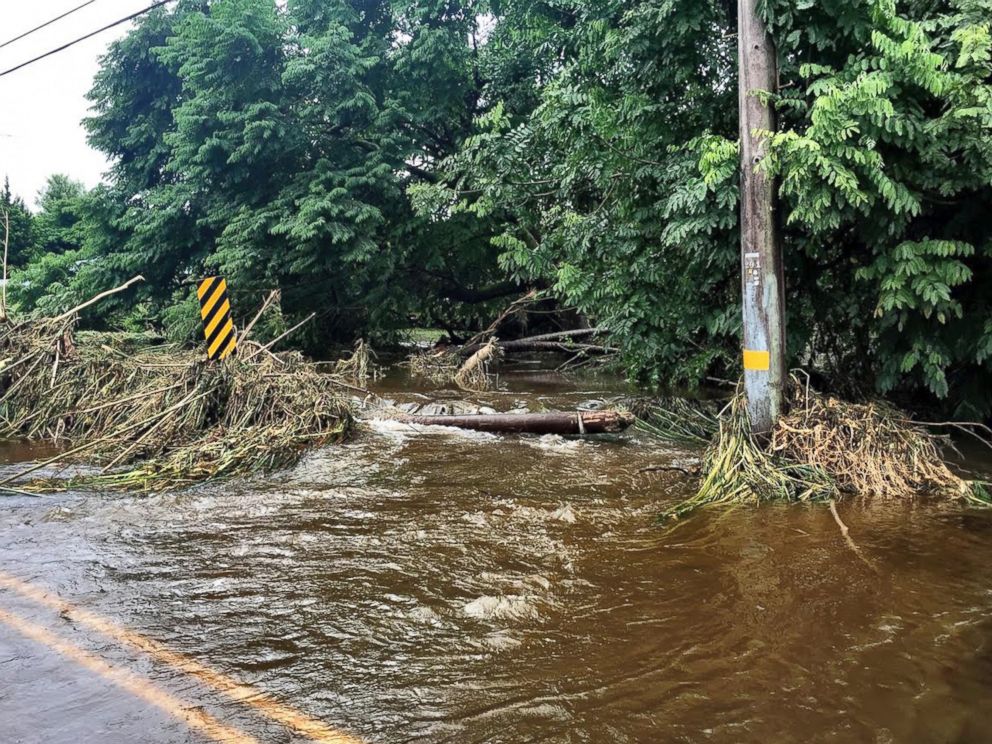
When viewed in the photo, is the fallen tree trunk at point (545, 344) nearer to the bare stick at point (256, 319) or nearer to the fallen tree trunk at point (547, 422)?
the bare stick at point (256, 319)

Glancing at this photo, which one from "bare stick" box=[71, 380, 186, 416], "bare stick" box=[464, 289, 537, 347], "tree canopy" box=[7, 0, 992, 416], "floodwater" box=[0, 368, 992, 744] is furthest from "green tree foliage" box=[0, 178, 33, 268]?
"floodwater" box=[0, 368, 992, 744]

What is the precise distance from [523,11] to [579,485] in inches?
411

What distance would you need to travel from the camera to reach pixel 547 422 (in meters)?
8.46

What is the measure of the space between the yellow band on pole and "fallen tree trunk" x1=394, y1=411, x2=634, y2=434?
7.35ft

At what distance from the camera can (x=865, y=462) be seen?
18.8ft

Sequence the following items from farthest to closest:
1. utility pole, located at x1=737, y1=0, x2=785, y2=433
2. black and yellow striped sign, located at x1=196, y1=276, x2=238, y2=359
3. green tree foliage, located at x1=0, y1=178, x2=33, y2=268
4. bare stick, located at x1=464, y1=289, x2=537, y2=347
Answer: green tree foliage, located at x1=0, y1=178, x2=33, y2=268
bare stick, located at x1=464, y1=289, x2=537, y2=347
black and yellow striped sign, located at x1=196, y1=276, x2=238, y2=359
utility pole, located at x1=737, y1=0, x2=785, y2=433

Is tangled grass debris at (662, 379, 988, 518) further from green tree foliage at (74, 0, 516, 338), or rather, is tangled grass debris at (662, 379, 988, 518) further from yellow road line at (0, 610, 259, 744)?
green tree foliage at (74, 0, 516, 338)

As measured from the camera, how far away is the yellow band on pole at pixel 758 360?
20.1 feet

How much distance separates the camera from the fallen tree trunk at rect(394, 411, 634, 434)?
824cm

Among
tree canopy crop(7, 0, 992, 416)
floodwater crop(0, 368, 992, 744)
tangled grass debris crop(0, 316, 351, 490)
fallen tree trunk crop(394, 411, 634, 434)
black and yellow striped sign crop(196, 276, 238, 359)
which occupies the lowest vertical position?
floodwater crop(0, 368, 992, 744)

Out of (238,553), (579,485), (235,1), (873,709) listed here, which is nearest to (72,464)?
(238,553)

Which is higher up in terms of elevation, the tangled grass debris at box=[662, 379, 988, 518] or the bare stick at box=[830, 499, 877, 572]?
the tangled grass debris at box=[662, 379, 988, 518]

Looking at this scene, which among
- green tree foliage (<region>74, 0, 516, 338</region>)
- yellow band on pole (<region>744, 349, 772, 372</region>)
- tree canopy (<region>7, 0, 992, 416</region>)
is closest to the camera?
tree canopy (<region>7, 0, 992, 416</region>)

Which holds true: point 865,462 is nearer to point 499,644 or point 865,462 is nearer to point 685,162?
point 685,162
